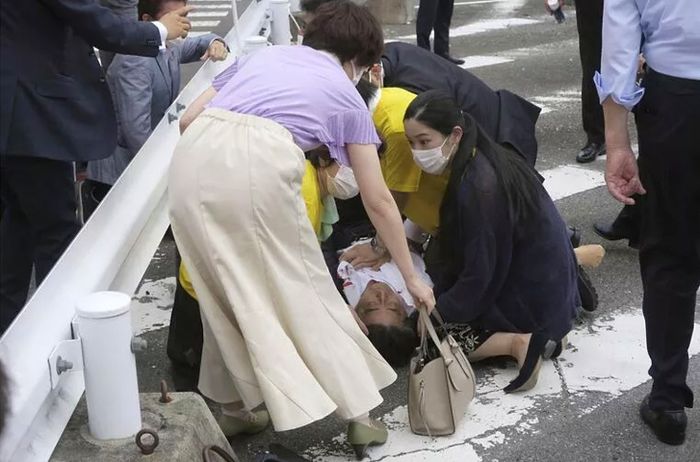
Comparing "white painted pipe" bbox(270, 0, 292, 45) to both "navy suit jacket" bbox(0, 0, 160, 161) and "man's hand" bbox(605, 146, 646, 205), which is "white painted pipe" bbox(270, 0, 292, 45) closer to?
"navy suit jacket" bbox(0, 0, 160, 161)

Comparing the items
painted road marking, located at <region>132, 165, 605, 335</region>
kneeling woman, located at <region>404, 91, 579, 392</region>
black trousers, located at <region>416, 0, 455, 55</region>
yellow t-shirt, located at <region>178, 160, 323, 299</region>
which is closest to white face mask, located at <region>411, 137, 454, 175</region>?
kneeling woman, located at <region>404, 91, 579, 392</region>

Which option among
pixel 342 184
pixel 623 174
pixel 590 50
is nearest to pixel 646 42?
pixel 623 174

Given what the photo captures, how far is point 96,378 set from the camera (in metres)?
2.69

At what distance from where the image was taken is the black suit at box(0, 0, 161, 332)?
3.16 meters

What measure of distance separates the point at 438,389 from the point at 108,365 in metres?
1.22

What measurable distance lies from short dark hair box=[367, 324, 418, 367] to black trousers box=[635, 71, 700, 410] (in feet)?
3.24

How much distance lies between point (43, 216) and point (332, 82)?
43.0 inches

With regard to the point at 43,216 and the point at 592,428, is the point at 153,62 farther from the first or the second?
the point at 592,428

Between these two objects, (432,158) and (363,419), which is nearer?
(363,419)

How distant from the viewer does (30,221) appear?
3514 mm

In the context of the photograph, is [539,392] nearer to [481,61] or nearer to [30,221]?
[30,221]

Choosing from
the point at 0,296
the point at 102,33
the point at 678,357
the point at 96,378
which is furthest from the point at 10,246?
the point at 678,357

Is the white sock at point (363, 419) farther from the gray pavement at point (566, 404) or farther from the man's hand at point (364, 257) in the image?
the man's hand at point (364, 257)

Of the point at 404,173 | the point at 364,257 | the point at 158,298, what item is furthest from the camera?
the point at 158,298
